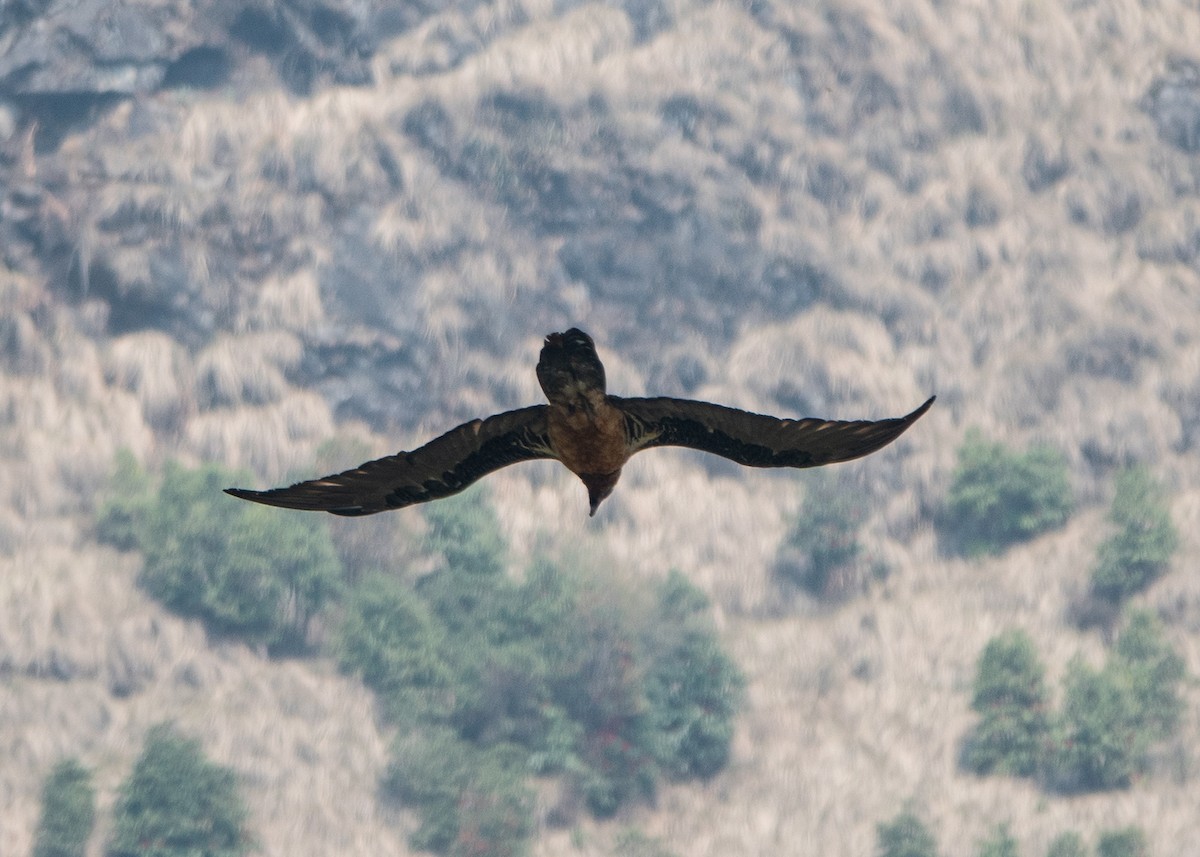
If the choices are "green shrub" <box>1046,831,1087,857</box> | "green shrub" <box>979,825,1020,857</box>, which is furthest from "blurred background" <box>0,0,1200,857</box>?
"green shrub" <box>1046,831,1087,857</box>

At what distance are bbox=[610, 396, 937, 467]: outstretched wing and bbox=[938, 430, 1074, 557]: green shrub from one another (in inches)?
2992

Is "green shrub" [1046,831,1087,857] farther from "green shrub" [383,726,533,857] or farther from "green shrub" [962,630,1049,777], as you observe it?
"green shrub" [383,726,533,857]

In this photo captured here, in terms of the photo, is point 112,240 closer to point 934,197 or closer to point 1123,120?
point 934,197

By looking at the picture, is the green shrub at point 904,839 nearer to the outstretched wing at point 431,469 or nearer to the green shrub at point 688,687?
the green shrub at point 688,687

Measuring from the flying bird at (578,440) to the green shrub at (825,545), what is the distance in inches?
2931

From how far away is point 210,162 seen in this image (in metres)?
99.6

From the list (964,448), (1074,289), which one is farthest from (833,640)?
(1074,289)

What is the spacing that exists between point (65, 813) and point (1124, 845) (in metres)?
43.9

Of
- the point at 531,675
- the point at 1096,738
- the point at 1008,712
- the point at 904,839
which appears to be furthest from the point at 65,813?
the point at 1096,738

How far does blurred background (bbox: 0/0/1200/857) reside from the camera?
258 ft

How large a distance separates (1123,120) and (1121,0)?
8540mm

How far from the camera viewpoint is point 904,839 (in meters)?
72.1

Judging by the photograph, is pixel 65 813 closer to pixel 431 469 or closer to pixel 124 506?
pixel 124 506

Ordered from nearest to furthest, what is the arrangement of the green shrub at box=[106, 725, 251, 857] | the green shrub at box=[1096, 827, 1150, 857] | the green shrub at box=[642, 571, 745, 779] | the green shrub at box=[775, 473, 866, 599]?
the green shrub at box=[1096, 827, 1150, 857] → the green shrub at box=[106, 725, 251, 857] → the green shrub at box=[642, 571, 745, 779] → the green shrub at box=[775, 473, 866, 599]
